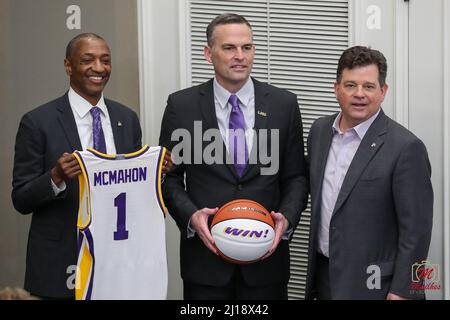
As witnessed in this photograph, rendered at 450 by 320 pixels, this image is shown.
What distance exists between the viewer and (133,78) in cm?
559

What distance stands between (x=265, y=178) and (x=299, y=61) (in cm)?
121

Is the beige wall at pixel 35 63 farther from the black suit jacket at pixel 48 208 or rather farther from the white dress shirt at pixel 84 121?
the black suit jacket at pixel 48 208

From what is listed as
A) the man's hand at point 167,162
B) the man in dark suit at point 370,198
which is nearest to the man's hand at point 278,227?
the man in dark suit at point 370,198

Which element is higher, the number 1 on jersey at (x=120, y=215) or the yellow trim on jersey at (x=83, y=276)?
the number 1 on jersey at (x=120, y=215)

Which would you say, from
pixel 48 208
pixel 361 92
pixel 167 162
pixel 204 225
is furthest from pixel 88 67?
pixel 361 92

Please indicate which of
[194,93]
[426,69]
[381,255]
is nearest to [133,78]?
[194,93]

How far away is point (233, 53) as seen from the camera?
178 inches

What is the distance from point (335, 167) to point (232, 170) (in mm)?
532

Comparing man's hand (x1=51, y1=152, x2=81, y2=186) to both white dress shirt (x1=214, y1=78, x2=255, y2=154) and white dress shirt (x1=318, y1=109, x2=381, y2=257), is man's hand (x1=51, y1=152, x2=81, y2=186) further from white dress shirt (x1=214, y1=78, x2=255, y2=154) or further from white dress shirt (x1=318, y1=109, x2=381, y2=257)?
white dress shirt (x1=318, y1=109, x2=381, y2=257)

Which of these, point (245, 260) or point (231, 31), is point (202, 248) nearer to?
point (245, 260)

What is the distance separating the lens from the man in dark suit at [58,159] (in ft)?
14.3

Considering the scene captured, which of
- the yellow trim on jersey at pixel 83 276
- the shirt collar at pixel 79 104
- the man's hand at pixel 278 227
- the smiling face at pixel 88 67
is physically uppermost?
the smiling face at pixel 88 67

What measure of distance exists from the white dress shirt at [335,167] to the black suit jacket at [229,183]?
20 cm

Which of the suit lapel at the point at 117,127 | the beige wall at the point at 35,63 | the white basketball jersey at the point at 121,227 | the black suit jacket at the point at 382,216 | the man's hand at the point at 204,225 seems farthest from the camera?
the beige wall at the point at 35,63
